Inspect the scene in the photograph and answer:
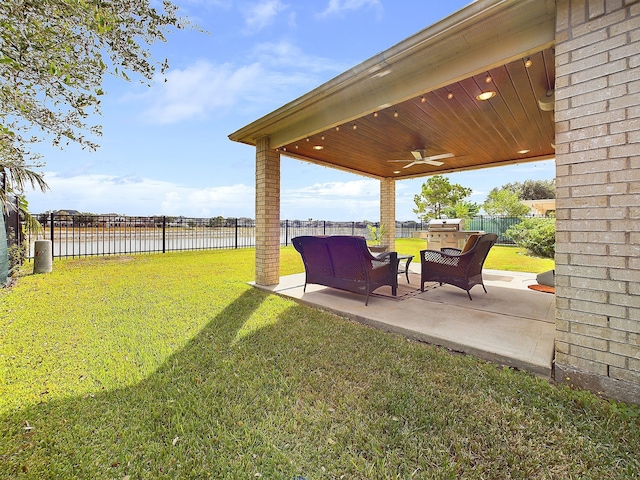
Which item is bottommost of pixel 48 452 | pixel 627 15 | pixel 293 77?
pixel 48 452

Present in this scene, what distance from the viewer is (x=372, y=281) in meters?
4.29

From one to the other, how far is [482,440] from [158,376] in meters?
2.39

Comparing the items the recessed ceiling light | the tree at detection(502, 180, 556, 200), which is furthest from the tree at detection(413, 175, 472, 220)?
the recessed ceiling light

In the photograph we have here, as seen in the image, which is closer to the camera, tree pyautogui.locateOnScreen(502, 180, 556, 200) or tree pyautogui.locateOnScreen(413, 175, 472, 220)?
tree pyautogui.locateOnScreen(413, 175, 472, 220)

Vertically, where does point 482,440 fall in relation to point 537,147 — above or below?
below

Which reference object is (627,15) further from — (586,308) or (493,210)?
(493,210)

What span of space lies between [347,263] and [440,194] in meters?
18.8

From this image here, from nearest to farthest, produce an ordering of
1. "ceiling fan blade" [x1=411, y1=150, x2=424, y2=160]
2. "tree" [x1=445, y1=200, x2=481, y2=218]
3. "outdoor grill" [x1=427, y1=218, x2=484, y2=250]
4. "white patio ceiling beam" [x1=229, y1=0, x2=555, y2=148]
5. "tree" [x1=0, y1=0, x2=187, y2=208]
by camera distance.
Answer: "tree" [x1=0, y1=0, x2=187, y2=208], "white patio ceiling beam" [x1=229, y1=0, x2=555, y2=148], "ceiling fan blade" [x1=411, y1=150, x2=424, y2=160], "outdoor grill" [x1=427, y1=218, x2=484, y2=250], "tree" [x1=445, y1=200, x2=481, y2=218]

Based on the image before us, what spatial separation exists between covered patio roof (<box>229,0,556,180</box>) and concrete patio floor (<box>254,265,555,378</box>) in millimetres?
2623

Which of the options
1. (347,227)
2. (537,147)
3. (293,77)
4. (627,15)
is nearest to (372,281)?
(627,15)

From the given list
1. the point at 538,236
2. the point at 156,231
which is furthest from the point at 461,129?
the point at 156,231

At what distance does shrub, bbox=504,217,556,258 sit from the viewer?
5.12 meters

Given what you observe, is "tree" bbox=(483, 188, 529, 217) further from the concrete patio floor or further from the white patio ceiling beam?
the white patio ceiling beam

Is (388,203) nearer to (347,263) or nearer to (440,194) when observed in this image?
(347,263)
